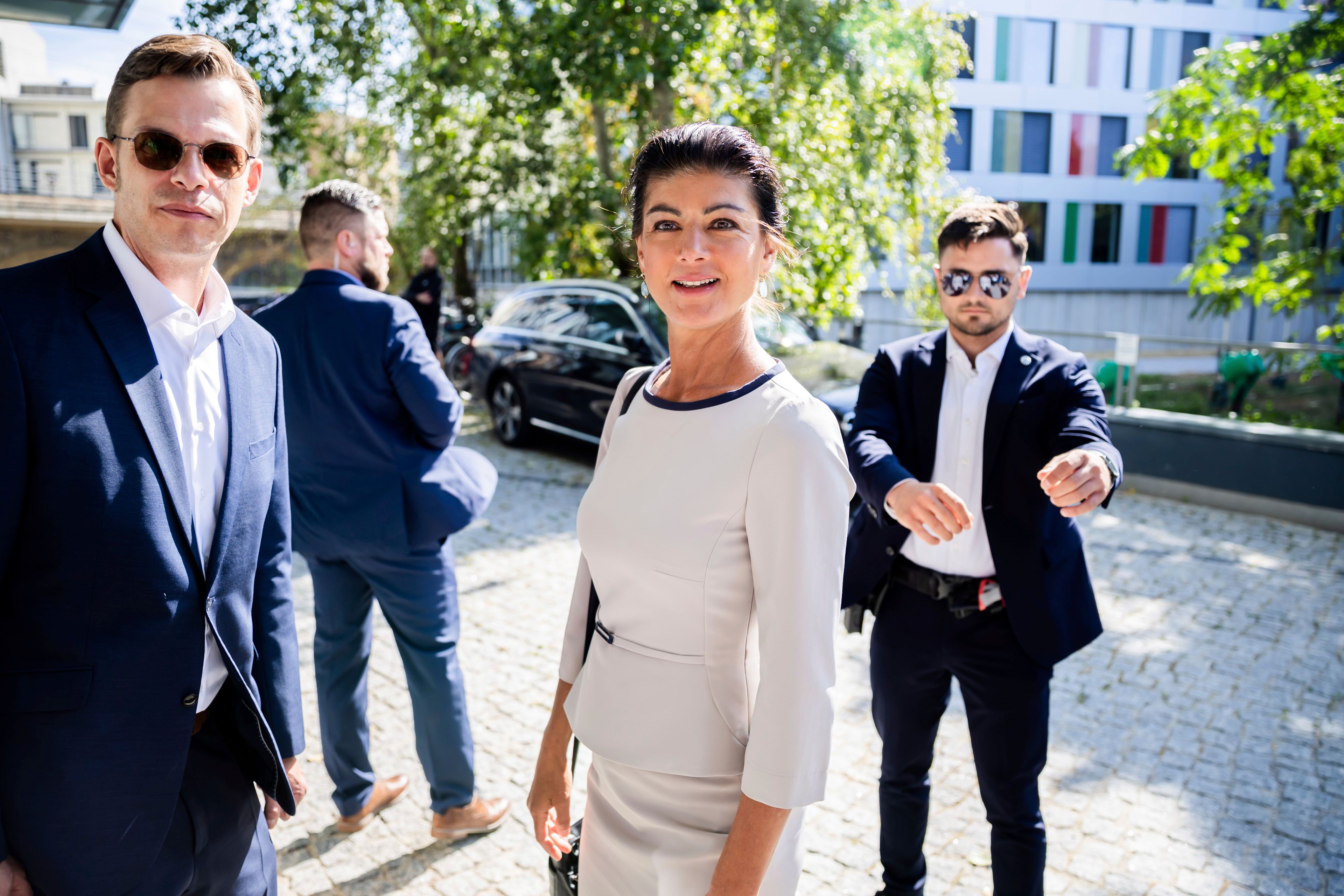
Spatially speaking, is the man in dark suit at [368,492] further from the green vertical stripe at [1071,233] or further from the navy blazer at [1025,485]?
the green vertical stripe at [1071,233]

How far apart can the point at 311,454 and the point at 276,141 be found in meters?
10.0

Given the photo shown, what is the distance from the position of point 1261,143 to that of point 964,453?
9.42m

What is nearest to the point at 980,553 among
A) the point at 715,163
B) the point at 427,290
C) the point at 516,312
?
the point at 715,163

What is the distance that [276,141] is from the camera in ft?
38.2

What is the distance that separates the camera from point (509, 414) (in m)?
11.3

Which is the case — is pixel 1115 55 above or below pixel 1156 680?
above

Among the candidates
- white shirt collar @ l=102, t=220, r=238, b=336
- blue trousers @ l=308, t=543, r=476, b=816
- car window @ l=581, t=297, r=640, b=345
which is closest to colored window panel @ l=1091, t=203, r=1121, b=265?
car window @ l=581, t=297, r=640, b=345

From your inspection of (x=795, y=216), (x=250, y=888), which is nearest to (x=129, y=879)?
(x=250, y=888)

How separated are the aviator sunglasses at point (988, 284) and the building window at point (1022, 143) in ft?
120

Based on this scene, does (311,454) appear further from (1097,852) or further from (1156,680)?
(1156,680)

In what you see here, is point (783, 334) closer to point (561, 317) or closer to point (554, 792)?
point (561, 317)

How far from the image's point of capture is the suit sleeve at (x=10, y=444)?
147 cm

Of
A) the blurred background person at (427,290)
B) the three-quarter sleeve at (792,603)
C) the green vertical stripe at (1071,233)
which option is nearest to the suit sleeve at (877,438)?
the three-quarter sleeve at (792,603)

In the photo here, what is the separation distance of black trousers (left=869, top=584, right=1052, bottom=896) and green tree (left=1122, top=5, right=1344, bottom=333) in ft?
28.7
